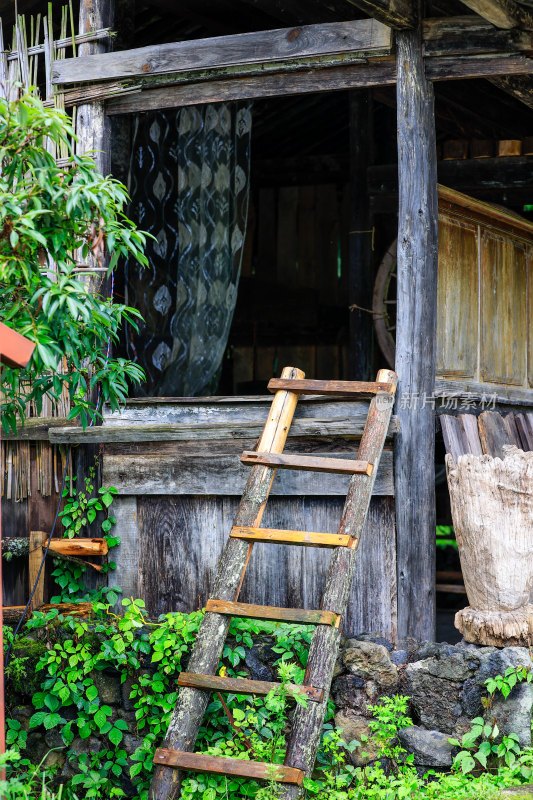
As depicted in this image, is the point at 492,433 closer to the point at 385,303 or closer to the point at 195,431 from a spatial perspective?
the point at 195,431

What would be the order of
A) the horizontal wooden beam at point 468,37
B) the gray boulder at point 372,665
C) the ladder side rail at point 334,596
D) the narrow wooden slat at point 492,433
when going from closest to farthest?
the ladder side rail at point 334,596 → the gray boulder at point 372,665 → the horizontal wooden beam at point 468,37 → the narrow wooden slat at point 492,433

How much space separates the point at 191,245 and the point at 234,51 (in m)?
1.55

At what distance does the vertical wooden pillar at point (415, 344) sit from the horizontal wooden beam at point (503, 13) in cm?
49

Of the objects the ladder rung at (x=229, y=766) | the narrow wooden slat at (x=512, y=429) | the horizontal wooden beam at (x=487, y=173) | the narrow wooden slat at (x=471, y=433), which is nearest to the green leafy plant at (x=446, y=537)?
the narrow wooden slat at (x=512, y=429)

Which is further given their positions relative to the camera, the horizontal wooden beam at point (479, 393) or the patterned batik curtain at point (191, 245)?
the patterned batik curtain at point (191, 245)

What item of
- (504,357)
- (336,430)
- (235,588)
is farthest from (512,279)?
(235,588)

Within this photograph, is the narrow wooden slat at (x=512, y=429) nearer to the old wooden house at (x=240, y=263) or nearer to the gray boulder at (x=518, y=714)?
the old wooden house at (x=240, y=263)

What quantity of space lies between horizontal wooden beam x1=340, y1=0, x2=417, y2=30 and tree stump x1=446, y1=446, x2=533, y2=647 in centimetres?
249

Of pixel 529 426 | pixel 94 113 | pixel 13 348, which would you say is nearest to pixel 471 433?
pixel 529 426

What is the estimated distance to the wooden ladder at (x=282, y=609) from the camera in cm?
439

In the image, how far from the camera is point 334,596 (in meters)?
4.73

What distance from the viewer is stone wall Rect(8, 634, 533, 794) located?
4.94 meters

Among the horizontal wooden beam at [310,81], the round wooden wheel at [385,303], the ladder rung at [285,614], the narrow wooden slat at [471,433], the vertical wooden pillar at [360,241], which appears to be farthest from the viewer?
the vertical wooden pillar at [360,241]

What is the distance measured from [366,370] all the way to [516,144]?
2430mm
